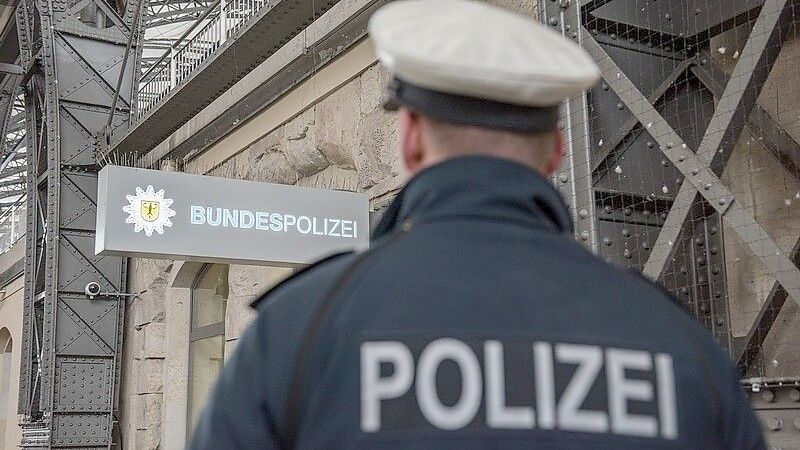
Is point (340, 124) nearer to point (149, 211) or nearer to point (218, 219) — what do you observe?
point (218, 219)

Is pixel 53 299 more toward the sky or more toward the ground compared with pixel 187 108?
more toward the ground

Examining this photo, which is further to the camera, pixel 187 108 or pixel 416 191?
pixel 187 108

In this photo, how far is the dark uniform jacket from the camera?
109 cm

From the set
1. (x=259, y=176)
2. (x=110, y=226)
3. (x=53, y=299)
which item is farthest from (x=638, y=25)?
(x=53, y=299)

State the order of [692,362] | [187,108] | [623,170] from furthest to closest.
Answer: [187,108] < [623,170] < [692,362]

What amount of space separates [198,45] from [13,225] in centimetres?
850

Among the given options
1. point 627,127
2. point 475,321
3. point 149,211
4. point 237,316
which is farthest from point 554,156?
point 237,316

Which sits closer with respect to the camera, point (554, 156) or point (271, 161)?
point (554, 156)

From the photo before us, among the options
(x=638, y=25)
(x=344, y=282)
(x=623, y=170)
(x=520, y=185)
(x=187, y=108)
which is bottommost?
(x=344, y=282)

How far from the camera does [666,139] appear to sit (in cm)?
386

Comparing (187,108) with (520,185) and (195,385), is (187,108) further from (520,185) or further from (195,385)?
(520,185)

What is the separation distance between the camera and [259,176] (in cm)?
798

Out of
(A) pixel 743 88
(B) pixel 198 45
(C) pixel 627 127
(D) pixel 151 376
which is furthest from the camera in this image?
(D) pixel 151 376

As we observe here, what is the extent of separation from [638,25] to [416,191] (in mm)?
3400
